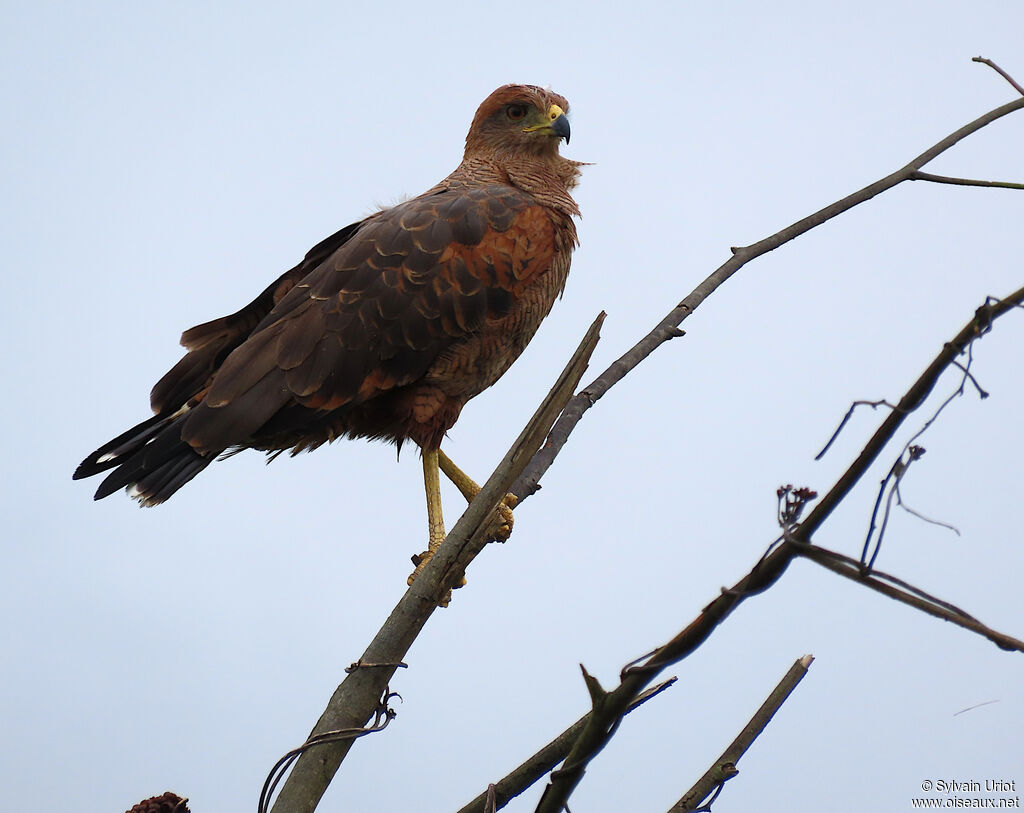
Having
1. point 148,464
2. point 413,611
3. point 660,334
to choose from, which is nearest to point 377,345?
point 148,464

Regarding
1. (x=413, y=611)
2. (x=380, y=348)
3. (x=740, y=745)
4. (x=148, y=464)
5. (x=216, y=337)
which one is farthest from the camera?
(x=216, y=337)

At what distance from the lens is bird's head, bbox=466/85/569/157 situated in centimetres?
447

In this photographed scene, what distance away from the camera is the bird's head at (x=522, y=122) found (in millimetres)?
4469

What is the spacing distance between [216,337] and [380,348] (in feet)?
2.73

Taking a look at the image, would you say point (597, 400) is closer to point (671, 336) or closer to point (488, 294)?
point (671, 336)

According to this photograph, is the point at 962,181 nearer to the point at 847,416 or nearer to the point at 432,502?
the point at 847,416

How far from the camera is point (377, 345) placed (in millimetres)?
3730

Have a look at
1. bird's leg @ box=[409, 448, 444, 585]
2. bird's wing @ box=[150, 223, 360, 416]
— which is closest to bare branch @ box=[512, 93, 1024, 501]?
bird's leg @ box=[409, 448, 444, 585]

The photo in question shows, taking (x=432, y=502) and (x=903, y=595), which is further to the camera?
(x=432, y=502)

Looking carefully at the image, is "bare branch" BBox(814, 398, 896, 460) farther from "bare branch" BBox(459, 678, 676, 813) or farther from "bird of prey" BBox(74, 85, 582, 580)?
"bird of prey" BBox(74, 85, 582, 580)

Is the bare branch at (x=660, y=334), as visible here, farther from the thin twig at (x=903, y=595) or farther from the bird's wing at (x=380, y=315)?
the thin twig at (x=903, y=595)

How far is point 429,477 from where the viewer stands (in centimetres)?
384

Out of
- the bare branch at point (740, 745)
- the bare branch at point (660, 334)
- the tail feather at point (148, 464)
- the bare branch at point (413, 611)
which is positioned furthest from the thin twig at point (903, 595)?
the tail feather at point (148, 464)

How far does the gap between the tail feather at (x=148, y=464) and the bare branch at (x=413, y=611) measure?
51.6 inches
